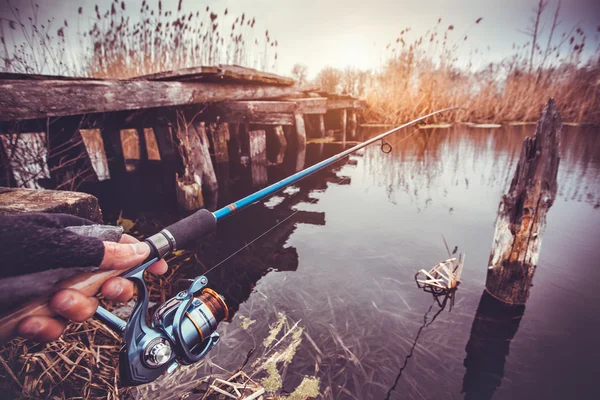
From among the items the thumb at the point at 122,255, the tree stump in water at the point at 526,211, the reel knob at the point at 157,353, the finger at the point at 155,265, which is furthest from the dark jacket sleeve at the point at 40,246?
the tree stump in water at the point at 526,211

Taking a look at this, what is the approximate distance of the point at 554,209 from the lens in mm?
5281

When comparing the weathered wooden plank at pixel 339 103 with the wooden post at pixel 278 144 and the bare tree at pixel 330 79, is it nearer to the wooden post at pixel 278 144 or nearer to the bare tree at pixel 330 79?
the wooden post at pixel 278 144

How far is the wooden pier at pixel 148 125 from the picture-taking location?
3.47 m

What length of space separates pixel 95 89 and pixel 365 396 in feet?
14.6

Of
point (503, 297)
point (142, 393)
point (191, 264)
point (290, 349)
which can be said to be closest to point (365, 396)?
point (290, 349)

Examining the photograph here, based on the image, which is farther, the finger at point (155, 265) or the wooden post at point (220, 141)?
the wooden post at point (220, 141)

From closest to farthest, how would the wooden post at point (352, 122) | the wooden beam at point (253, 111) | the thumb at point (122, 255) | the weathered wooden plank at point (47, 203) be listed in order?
the thumb at point (122, 255), the weathered wooden plank at point (47, 203), the wooden beam at point (253, 111), the wooden post at point (352, 122)

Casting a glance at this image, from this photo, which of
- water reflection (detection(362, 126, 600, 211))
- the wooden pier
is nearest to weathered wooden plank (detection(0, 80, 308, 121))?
the wooden pier

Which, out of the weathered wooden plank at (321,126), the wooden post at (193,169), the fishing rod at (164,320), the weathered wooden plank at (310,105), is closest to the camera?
the fishing rod at (164,320)

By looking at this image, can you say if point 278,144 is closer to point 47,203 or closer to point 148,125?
point 148,125

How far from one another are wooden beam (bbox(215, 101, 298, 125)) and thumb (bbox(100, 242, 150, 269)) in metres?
5.93

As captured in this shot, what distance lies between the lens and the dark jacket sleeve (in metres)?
0.84

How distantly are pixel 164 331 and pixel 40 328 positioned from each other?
56cm

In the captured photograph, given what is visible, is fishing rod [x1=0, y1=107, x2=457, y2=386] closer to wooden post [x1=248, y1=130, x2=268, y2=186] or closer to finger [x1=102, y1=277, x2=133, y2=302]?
finger [x1=102, y1=277, x2=133, y2=302]
